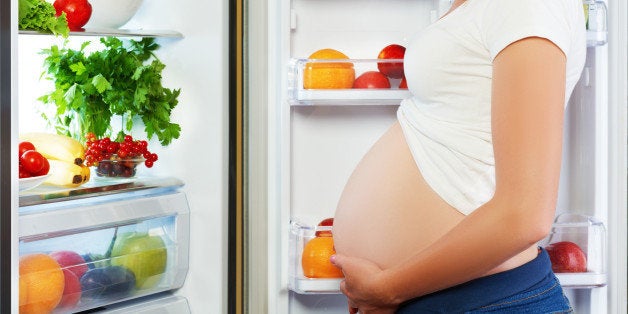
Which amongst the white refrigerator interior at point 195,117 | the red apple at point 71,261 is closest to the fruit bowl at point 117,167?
the white refrigerator interior at point 195,117

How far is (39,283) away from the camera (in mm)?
1541

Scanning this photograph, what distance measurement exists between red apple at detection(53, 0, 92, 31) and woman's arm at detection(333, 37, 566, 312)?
3.42 feet

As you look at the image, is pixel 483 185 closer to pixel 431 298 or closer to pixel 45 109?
pixel 431 298

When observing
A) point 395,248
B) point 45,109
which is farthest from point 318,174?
point 395,248

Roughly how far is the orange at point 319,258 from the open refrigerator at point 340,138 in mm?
19

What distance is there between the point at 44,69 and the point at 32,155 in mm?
462

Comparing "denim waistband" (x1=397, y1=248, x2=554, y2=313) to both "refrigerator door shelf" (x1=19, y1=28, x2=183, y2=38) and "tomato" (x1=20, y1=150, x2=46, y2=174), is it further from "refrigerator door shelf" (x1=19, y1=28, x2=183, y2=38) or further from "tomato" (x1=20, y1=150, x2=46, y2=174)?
"refrigerator door shelf" (x1=19, y1=28, x2=183, y2=38)

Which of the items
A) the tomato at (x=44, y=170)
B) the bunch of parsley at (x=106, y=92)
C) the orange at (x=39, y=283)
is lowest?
the orange at (x=39, y=283)

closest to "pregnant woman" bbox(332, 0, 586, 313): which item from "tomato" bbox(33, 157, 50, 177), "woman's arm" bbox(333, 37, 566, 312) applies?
"woman's arm" bbox(333, 37, 566, 312)

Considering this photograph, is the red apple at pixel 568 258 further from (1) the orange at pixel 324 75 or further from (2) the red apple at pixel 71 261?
(2) the red apple at pixel 71 261

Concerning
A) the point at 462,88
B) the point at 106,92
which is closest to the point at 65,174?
the point at 106,92

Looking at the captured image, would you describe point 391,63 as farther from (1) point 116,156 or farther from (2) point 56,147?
(2) point 56,147

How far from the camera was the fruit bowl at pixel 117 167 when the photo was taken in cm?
185

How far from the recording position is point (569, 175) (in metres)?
2.03
